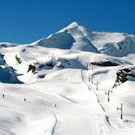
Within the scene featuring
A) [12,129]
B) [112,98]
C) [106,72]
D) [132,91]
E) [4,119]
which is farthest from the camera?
[106,72]

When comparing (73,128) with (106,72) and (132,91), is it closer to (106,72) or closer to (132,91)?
(132,91)

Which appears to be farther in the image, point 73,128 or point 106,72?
point 106,72

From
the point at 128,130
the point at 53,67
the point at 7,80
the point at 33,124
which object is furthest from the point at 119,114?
the point at 53,67

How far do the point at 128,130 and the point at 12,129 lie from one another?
1097 cm

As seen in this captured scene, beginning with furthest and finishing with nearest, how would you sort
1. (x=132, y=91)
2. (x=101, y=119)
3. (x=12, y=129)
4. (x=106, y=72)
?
(x=106, y=72), (x=132, y=91), (x=101, y=119), (x=12, y=129)

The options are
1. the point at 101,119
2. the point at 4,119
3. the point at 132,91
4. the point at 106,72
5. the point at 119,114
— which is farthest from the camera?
the point at 106,72

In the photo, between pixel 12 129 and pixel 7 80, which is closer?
pixel 12 129

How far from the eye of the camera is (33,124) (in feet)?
119

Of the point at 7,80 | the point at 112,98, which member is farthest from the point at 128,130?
the point at 7,80

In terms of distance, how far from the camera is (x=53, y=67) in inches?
6339

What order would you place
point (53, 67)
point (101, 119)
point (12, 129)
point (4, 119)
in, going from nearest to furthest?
point (12, 129)
point (4, 119)
point (101, 119)
point (53, 67)

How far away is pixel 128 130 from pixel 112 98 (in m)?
27.3

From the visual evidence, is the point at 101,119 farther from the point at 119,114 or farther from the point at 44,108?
the point at 44,108

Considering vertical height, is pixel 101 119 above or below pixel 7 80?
above
